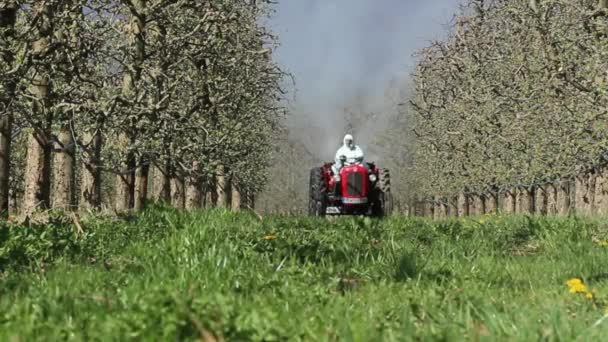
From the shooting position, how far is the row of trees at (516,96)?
58.7 ft

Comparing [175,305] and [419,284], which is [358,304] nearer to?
[419,284]

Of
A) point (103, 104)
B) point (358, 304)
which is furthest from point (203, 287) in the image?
point (103, 104)

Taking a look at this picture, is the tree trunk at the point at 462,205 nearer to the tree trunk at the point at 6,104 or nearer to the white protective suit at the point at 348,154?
the white protective suit at the point at 348,154

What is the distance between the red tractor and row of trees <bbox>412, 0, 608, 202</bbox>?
16.6 feet

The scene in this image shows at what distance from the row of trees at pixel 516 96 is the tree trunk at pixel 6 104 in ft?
37.5

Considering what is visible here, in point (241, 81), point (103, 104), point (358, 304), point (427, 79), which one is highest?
point (427, 79)

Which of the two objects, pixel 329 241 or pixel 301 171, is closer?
pixel 329 241

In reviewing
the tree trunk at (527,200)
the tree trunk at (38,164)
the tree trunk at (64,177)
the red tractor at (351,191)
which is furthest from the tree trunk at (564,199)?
the tree trunk at (38,164)

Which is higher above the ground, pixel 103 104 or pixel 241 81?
pixel 241 81

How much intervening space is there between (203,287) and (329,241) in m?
3.40

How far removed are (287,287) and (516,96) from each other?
80.7ft

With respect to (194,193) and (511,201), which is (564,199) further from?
(194,193)

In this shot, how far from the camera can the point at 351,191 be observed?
16250 mm

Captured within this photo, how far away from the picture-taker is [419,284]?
4.70 metres
